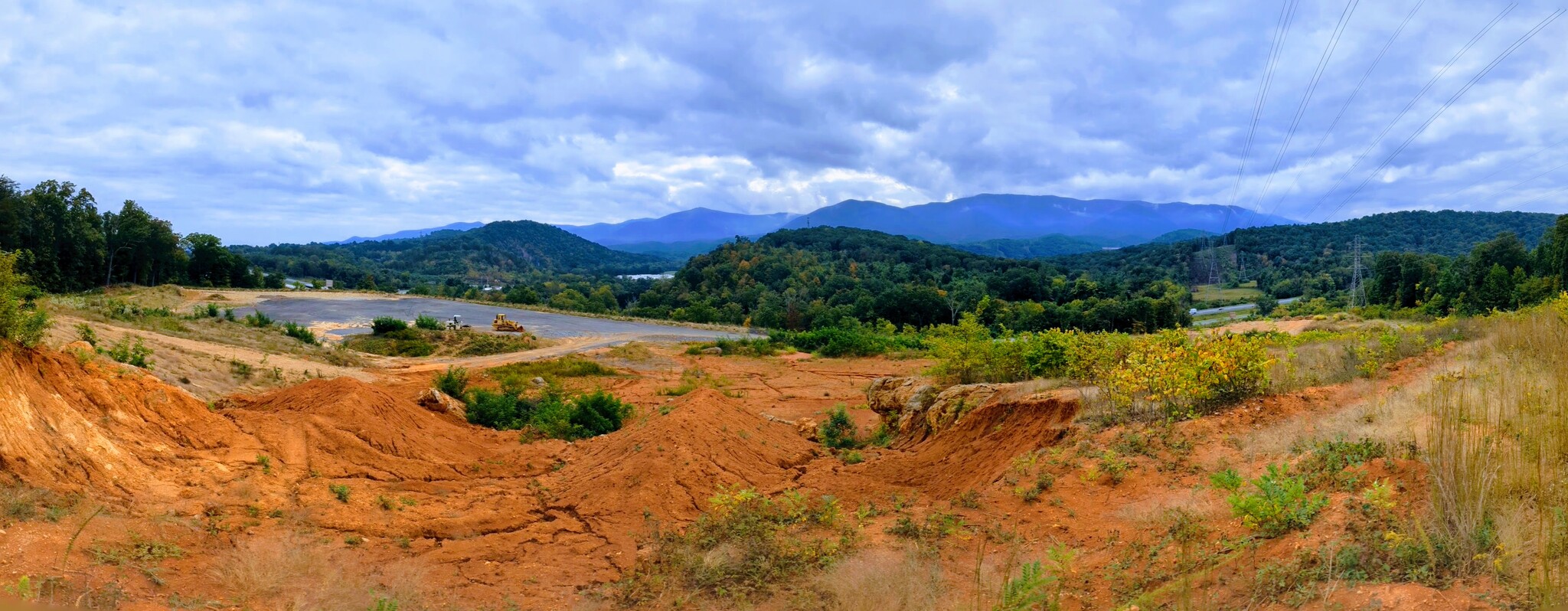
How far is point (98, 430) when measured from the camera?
7.38 metres

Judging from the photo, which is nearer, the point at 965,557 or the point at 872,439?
the point at 965,557

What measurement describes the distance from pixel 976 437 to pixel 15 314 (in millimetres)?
11376

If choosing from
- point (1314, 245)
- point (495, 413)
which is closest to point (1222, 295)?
point (1314, 245)

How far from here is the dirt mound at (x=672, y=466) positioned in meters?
7.89

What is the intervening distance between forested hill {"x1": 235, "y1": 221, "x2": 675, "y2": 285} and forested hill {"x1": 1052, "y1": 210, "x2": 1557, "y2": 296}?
9673 cm

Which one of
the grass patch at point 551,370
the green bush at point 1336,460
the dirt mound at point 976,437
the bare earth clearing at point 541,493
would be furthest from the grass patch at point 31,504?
the grass patch at point 551,370

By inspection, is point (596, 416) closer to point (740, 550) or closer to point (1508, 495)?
point (740, 550)

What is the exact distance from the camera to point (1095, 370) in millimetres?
10016

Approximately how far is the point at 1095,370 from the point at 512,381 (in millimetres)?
14371

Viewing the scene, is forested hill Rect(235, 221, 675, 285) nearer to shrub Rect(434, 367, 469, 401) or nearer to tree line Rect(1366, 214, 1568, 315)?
shrub Rect(434, 367, 469, 401)

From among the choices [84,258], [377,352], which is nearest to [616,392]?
[377,352]

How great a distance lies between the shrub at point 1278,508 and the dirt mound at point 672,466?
16.4ft

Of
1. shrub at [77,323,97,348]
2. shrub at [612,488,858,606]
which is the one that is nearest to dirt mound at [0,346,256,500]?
shrub at [612,488,858,606]

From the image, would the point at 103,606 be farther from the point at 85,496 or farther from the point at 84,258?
the point at 84,258
